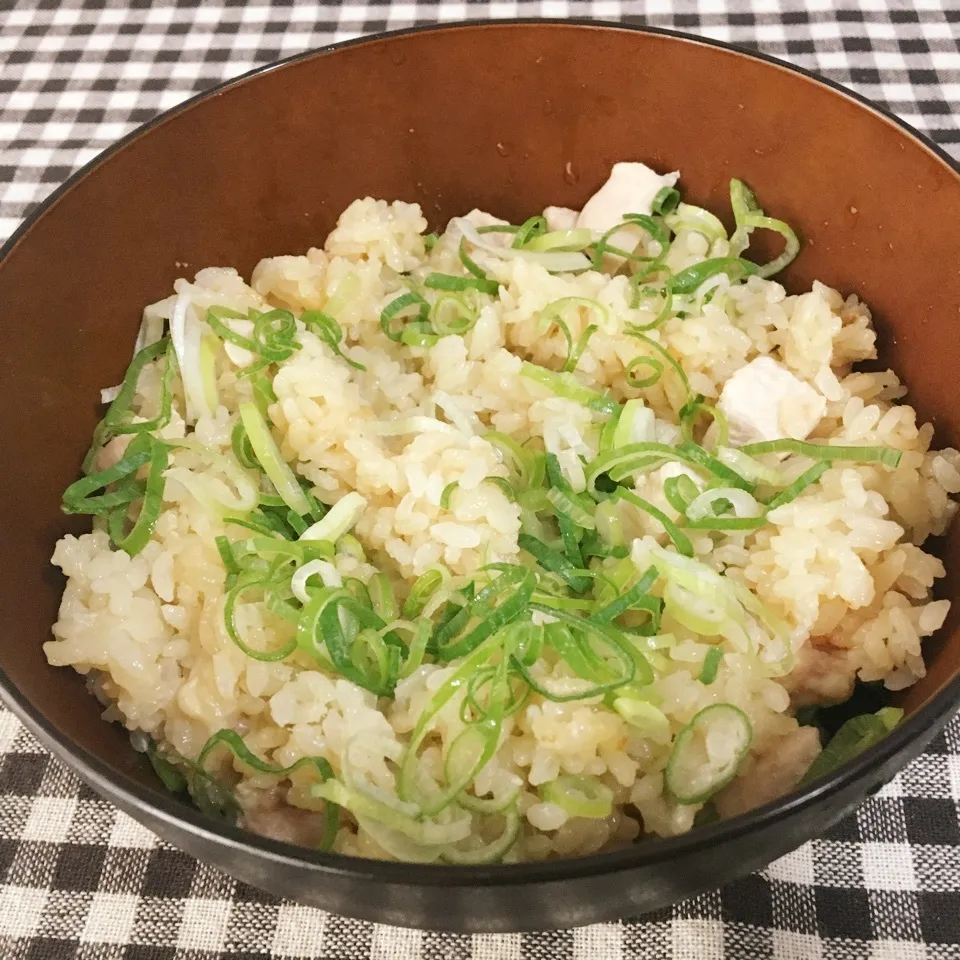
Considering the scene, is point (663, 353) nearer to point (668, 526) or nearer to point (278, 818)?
point (668, 526)

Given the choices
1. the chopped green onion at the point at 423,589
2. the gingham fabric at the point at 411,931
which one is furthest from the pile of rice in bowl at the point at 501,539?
the gingham fabric at the point at 411,931

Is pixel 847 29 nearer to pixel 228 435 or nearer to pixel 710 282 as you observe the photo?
pixel 710 282

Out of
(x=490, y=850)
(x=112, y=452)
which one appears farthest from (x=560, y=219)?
(x=490, y=850)

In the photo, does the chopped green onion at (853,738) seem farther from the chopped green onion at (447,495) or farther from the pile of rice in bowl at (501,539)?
the chopped green onion at (447,495)

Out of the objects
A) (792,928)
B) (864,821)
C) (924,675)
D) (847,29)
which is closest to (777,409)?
(924,675)

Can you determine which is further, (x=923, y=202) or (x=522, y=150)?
(x=522, y=150)

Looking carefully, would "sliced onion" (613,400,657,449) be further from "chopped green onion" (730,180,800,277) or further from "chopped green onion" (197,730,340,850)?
"chopped green onion" (197,730,340,850)
